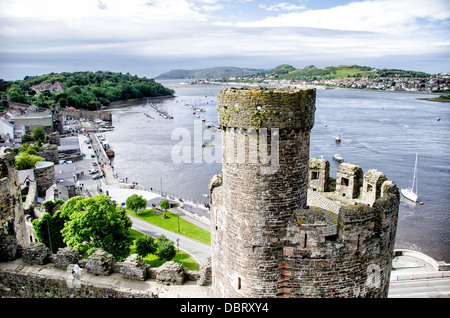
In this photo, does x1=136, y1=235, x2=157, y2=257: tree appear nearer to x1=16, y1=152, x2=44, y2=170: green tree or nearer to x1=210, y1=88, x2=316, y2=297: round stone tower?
x1=210, y1=88, x2=316, y2=297: round stone tower

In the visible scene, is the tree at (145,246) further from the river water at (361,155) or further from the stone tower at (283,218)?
the river water at (361,155)

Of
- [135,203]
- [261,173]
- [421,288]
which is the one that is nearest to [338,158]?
[135,203]

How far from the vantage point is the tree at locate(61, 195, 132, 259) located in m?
23.8

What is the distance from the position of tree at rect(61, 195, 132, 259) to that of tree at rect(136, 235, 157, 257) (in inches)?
82.9

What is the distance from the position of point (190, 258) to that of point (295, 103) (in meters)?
24.4

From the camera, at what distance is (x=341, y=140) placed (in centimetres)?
8319

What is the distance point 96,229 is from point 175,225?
1350cm

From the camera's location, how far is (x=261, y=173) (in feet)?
23.3

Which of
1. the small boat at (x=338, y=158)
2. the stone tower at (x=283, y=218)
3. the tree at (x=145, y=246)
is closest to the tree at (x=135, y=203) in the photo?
the tree at (x=145, y=246)

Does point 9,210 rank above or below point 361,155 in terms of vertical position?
above

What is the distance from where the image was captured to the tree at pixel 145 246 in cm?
2775

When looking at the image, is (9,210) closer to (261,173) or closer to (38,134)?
(261,173)

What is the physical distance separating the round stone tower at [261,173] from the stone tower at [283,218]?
2 centimetres

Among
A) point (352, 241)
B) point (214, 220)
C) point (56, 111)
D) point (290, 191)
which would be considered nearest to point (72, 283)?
point (214, 220)
